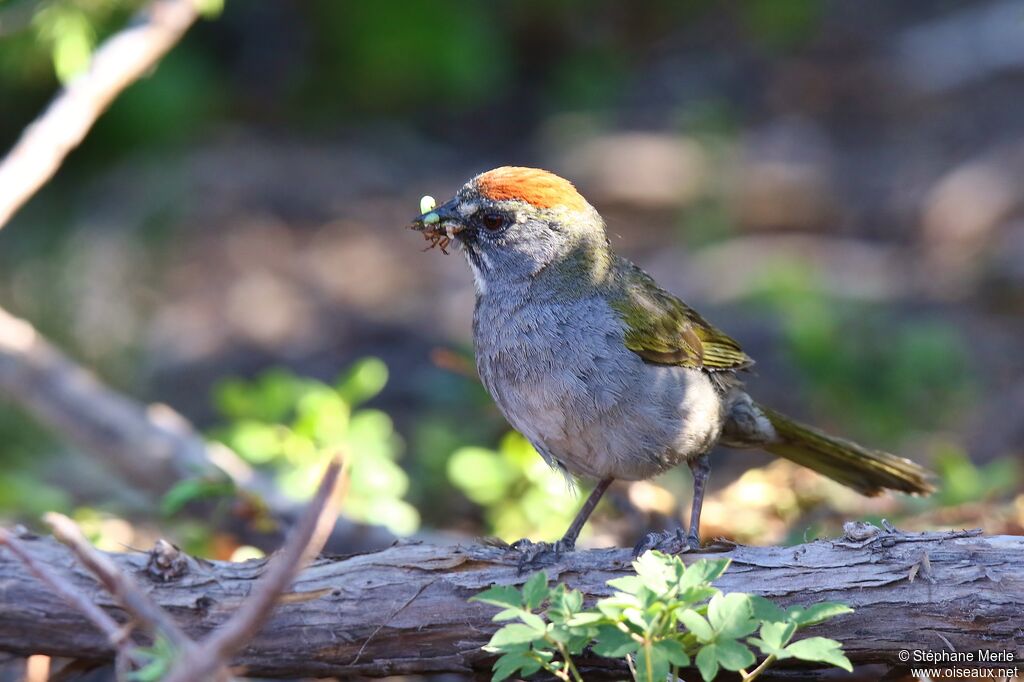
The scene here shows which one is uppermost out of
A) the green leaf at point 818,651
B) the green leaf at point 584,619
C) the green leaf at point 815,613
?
the green leaf at point 815,613

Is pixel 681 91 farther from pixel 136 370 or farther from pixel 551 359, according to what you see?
pixel 551 359

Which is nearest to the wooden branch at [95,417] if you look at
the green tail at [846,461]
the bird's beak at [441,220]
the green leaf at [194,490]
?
the green leaf at [194,490]

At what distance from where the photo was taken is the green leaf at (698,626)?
Result: 2807mm

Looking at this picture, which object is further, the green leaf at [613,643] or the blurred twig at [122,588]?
the green leaf at [613,643]

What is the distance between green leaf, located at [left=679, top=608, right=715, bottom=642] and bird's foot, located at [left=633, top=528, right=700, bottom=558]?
3.24ft

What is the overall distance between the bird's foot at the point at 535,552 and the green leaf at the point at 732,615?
0.90 meters

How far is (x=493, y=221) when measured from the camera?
4531 millimetres

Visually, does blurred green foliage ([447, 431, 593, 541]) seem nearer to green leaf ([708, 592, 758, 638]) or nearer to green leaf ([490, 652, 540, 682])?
green leaf ([490, 652, 540, 682])

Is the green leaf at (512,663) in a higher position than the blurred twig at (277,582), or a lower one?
higher

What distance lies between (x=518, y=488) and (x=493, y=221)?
4.97ft

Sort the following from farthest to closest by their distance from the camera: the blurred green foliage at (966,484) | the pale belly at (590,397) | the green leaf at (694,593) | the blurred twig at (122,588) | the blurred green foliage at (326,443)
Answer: the blurred green foliage at (326,443)
the blurred green foliage at (966,484)
the pale belly at (590,397)
the green leaf at (694,593)
the blurred twig at (122,588)

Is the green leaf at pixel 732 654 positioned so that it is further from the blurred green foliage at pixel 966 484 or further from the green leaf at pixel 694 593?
the blurred green foliage at pixel 966 484

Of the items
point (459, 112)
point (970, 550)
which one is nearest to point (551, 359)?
point (970, 550)

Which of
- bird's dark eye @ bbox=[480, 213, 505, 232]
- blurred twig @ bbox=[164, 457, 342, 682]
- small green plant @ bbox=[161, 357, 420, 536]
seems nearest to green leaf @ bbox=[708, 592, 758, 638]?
blurred twig @ bbox=[164, 457, 342, 682]
